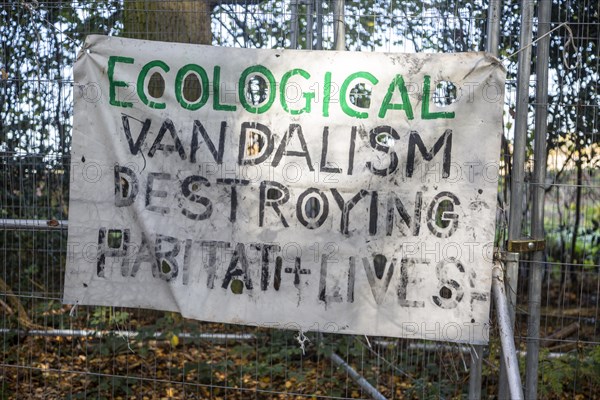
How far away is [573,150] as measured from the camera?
4664mm

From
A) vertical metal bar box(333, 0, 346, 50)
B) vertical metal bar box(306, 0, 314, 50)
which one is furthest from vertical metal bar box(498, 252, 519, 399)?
vertical metal bar box(306, 0, 314, 50)

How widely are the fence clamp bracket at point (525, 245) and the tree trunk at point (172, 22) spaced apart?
7.81 ft

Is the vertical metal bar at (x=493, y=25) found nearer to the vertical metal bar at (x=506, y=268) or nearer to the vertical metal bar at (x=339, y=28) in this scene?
the vertical metal bar at (x=339, y=28)

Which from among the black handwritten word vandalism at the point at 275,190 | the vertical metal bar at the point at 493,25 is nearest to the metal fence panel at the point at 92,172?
the vertical metal bar at the point at 493,25

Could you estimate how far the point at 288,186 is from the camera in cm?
355

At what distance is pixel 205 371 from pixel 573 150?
3.14m

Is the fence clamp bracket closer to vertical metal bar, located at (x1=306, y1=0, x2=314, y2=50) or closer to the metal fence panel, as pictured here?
the metal fence panel

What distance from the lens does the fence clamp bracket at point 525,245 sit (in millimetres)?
3426

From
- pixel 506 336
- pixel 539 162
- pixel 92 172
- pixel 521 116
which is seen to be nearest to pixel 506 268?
pixel 506 336

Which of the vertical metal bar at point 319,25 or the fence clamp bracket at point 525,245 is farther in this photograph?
the vertical metal bar at point 319,25

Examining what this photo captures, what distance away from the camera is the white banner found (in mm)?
3441

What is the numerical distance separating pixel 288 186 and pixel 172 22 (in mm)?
1749

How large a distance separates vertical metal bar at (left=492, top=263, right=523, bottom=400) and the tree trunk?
96.2 inches

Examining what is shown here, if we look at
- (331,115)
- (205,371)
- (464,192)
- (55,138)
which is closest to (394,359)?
(205,371)
